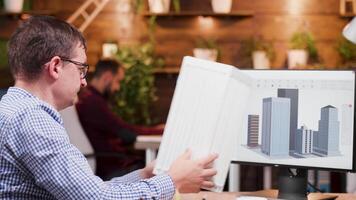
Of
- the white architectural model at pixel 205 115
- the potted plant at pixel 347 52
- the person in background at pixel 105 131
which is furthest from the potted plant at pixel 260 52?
the white architectural model at pixel 205 115

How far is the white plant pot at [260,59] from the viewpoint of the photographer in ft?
20.7

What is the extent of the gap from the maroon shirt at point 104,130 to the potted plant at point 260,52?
1.68 metres

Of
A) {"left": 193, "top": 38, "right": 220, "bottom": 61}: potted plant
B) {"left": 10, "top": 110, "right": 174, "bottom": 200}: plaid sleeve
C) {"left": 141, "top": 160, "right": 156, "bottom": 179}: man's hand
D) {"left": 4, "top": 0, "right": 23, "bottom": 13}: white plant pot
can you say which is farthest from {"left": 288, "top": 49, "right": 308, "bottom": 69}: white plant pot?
{"left": 10, "top": 110, "right": 174, "bottom": 200}: plaid sleeve

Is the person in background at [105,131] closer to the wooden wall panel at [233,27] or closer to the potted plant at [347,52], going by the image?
the wooden wall panel at [233,27]

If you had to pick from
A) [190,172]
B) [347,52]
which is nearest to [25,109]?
[190,172]

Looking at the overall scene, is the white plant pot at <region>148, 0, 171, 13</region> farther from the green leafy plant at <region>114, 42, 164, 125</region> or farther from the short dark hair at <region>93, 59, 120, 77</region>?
the short dark hair at <region>93, 59, 120, 77</region>

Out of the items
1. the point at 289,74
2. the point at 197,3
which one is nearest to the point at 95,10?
the point at 197,3

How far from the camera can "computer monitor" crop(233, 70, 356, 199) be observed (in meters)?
2.32

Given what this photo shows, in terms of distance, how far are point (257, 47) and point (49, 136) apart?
496 centimetres

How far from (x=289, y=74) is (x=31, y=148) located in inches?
43.6

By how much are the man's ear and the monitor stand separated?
106 cm

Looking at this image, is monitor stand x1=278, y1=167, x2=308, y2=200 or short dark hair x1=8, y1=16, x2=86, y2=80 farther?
monitor stand x1=278, y1=167, x2=308, y2=200

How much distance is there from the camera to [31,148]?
1.53 meters

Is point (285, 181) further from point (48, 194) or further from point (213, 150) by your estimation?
point (48, 194)
